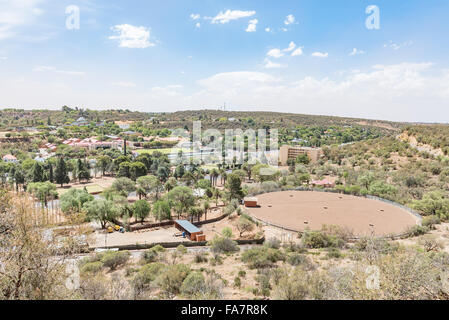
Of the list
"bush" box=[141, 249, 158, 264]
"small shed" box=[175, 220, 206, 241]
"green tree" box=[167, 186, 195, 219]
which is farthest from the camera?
"green tree" box=[167, 186, 195, 219]

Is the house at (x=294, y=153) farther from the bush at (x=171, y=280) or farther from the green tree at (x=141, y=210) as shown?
the bush at (x=171, y=280)

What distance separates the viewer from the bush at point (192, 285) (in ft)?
34.8

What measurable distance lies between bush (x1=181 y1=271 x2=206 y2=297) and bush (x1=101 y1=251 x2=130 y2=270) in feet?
20.4

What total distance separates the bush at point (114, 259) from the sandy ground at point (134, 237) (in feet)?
19.9

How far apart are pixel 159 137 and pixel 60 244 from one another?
279ft

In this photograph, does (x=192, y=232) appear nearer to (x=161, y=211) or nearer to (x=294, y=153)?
(x=161, y=211)

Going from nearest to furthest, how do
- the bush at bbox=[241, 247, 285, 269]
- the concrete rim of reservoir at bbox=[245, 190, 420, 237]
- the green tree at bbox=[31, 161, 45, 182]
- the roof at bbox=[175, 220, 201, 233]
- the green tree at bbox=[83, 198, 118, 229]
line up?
the bush at bbox=[241, 247, 285, 269] → the roof at bbox=[175, 220, 201, 233] → the green tree at bbox=[83, 198, 118, 229] → the concrete rim of reservoir at bbox=[245, 190, 420, 237] → the green tree at bbox=[31, 161, 45, 182]

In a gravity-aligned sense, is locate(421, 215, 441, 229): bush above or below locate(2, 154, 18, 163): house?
below

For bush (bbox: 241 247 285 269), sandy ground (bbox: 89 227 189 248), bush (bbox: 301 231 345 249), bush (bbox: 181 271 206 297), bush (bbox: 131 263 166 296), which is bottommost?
sandy ground (bbox: 89 227 189 248)

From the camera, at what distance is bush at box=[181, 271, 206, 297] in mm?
10616

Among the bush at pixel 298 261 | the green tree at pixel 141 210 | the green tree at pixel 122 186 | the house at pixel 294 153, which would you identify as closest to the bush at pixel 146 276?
the bush at pixel 298 261

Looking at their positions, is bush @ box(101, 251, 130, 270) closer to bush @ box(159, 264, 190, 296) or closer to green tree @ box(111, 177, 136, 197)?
bush @ box(159, 264, 190, 296)

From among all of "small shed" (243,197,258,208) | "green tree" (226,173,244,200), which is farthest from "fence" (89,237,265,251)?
"green tree" (226,173,244,200)

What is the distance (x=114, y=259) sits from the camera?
51.8 feet
